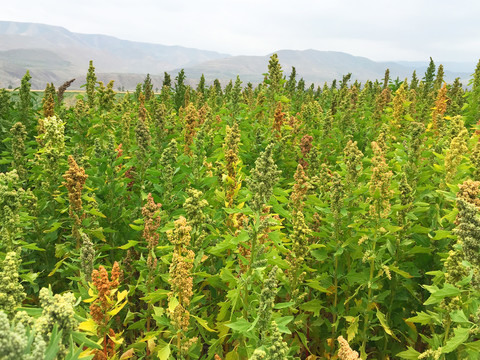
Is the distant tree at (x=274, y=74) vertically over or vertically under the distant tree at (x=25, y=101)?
over

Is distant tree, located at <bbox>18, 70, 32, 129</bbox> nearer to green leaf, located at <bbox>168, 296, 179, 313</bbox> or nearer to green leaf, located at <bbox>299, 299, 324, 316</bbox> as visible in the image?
green leaf, located at <bbox>168, 296, 179, 313</bbox>

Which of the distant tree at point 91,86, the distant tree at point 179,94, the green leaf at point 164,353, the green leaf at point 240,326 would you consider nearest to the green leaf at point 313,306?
the green leaf at point 240,326

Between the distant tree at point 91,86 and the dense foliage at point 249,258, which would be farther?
the distant tree at point 91,86

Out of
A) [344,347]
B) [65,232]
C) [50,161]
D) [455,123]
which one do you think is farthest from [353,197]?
[65,232]

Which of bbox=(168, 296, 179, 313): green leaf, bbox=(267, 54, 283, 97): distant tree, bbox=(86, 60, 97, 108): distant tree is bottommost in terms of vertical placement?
bbox=(168, 296, 179, 313): green leaf

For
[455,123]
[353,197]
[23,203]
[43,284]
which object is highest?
[455,123]

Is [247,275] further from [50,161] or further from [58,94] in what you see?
[58,94]

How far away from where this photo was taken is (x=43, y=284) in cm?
505

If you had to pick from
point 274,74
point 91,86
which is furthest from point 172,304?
point 91,86

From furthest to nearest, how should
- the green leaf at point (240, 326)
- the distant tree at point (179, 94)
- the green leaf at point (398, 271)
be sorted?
the distant tree at point (179, 94)
the green leaf at point (398, 271)
the green leaf at point (240, 326)

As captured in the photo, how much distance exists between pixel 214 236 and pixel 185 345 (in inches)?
50.3

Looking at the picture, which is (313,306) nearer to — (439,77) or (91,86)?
(91,86)

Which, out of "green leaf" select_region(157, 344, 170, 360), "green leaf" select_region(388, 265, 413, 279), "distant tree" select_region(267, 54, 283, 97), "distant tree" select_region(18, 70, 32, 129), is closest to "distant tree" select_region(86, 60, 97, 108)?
"distant tree" select_region(18, 70, 32, 129)

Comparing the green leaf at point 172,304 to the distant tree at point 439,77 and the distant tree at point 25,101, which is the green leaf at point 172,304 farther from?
the distant tree at point 439,77
